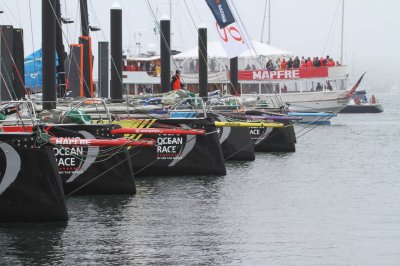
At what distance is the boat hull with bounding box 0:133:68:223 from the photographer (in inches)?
729

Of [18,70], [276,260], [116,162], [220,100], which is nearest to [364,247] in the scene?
[276,260]

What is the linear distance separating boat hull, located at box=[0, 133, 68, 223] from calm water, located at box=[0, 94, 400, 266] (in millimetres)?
372

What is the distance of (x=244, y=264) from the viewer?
16.4m

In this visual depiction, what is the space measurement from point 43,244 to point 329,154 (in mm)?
24209

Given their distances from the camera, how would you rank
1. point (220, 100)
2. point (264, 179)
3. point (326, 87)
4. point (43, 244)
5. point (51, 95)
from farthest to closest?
point (326, 87) → point (220, 100) → point (264, 179) → point (51, 95) → point (43, 244)

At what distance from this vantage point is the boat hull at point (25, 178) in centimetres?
1852

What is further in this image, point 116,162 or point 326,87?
point 326,87

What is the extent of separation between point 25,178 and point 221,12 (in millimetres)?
20104

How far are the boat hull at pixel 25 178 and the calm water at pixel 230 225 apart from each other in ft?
1.22

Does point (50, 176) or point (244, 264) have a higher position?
point (50, 176)

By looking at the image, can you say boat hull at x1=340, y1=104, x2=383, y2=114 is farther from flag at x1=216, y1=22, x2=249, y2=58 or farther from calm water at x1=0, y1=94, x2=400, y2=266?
calm water at x1=0, y1=94, x2=400, y2=266

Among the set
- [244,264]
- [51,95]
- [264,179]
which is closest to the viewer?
[244,264]

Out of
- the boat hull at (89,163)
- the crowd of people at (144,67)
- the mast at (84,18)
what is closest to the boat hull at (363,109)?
the crowd of people at (144,67)

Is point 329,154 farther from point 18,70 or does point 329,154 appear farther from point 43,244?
point 43,244
